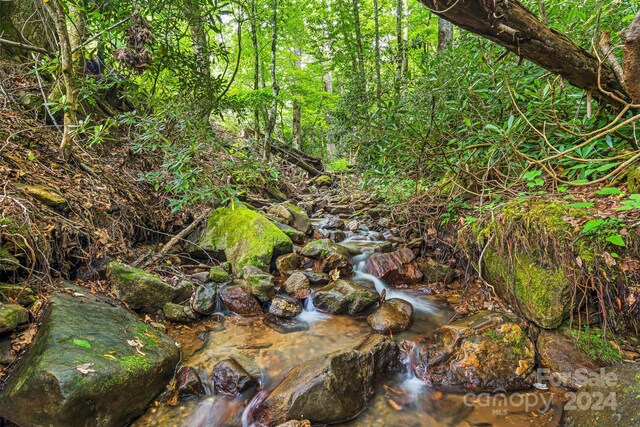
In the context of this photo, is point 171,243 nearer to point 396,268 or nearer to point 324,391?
point 324,391

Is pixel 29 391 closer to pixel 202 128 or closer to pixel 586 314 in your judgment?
pixel 202 128

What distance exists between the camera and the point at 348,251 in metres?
5.38

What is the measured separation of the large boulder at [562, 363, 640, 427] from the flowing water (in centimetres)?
20

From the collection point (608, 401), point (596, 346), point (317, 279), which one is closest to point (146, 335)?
point (317, 279)

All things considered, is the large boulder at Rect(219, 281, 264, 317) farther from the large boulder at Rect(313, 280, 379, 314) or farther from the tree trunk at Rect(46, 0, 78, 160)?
the tree trunk at Rect(46, 0, 78, 160)

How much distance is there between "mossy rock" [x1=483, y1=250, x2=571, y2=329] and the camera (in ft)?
9.70

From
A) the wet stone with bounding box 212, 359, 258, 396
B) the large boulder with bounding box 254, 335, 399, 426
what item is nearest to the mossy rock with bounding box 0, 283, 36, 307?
the wet stone with bounding box 212, 359, 258, 396

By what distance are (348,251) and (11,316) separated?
13.9 feet

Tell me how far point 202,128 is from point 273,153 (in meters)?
5.82

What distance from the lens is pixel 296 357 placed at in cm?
325

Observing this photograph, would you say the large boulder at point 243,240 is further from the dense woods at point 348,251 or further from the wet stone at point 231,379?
the wet stone at point 231,379

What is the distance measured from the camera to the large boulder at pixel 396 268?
4.71m

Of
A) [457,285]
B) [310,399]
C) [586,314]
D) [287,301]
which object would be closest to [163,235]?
[287,301]

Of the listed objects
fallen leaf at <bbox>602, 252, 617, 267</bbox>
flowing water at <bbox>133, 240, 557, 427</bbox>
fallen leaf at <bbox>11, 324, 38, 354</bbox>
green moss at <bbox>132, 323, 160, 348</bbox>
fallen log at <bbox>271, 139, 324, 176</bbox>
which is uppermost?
fallen log at <bbox>271, 139, 324, 176</bbox>
